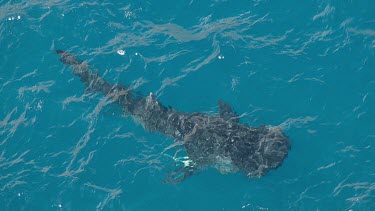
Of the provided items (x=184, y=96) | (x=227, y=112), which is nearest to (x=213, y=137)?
(x=227, y=112)

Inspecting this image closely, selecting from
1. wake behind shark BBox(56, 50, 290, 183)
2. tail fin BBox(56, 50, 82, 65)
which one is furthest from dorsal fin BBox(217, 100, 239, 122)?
tail fin BBox(56, 50, 82, 65)

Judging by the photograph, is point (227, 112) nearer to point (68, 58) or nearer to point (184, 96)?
point (184, 96)

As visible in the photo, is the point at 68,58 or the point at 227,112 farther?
the point at 68,58

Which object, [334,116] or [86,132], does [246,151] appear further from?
[86,132]

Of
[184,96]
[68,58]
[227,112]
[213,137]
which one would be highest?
[227,112]

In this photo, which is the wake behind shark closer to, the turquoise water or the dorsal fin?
the dorsal fin

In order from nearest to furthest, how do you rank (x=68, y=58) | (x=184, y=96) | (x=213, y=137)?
(x=213, y=137)
(x=184, y=96)
(x=68, y=58)
